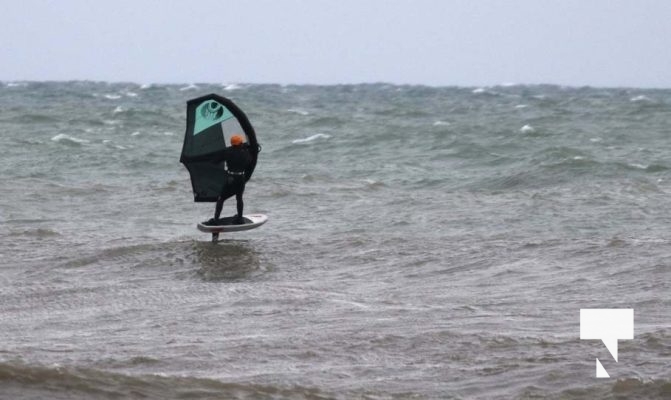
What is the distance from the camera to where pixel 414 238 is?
50.5ft

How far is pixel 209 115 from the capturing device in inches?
580

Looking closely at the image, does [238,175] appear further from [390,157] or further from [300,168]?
[390,157]

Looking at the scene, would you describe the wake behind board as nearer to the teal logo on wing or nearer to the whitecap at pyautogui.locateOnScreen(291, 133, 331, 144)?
the teal logo on wing

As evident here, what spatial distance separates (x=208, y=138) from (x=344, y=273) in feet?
9.27

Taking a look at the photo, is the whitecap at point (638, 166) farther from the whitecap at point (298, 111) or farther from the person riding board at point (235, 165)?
the whitecap at point (298, 111)

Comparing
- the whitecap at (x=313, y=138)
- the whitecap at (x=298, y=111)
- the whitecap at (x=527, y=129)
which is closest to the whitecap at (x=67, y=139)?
the whitecap at (x=313, y=138)

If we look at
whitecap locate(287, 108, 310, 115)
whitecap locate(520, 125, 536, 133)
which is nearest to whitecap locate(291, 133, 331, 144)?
whitecap locate(520, 125, 536, 133)

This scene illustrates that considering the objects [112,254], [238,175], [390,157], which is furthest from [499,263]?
[390,157]

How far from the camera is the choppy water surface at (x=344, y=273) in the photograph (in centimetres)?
823

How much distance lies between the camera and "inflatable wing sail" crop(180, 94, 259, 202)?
14664mm

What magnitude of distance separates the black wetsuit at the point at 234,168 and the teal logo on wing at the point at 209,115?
0.42 metres

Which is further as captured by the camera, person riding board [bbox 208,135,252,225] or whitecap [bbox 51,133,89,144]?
whitecap [bbox 51,133,89,144]

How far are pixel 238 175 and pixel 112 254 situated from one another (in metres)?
1.74

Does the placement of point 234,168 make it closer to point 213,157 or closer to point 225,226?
point 213,157
